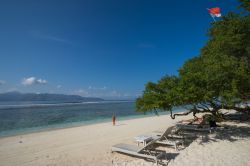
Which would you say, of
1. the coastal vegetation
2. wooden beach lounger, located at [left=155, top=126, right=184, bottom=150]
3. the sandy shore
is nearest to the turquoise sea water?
the sandy shore

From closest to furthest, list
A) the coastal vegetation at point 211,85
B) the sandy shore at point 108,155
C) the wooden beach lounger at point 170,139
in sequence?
the sandy shore at point 108,155 < the coastal vegetation at point 211,85 < the wooden beach lounger at point 170,139

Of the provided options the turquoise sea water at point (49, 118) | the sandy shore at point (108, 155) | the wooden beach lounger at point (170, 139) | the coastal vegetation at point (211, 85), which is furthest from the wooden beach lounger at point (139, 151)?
the turquoise sea water at point (49, 118)

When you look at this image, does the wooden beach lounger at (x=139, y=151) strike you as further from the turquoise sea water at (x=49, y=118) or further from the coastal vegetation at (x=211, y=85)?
the turquoise sea water at (x=49, y=118)

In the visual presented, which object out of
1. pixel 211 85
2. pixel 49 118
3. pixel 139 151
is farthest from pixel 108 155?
pixel 49 118

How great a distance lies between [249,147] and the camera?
770cm

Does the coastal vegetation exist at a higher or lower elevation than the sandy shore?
higher

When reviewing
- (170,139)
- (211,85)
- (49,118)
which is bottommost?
(49,118)

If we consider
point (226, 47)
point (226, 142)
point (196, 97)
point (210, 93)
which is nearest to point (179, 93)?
point (196, 97)

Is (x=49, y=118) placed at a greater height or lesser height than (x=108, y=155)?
lesser

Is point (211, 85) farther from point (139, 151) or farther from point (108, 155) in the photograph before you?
point (108, 155)

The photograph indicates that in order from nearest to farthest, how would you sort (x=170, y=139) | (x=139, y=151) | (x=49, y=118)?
(x=139, y=151)
(x=170, y=139)
(x=49, y=118)

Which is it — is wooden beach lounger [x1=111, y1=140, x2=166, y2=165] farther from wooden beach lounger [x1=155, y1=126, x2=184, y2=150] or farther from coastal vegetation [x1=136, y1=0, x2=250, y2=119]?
coastal vegetation [x1=136, y1=0, x2=250, y2=119]

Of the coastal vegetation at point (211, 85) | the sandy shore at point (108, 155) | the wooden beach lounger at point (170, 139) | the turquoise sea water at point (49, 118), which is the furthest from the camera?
the turquoise sea water at point (49, 118)

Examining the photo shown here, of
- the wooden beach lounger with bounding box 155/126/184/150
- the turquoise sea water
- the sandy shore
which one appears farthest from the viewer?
the turquoise sea water
